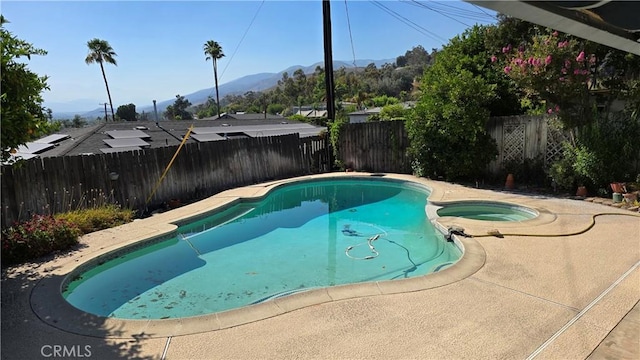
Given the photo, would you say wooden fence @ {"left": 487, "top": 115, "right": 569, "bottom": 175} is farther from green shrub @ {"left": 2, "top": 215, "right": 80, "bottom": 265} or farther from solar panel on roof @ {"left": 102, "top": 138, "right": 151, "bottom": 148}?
solar panel on roof @ {"left": 102, "top": 138, "right": 151, "bottom": 148}

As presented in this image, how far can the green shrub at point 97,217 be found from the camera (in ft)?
21.8

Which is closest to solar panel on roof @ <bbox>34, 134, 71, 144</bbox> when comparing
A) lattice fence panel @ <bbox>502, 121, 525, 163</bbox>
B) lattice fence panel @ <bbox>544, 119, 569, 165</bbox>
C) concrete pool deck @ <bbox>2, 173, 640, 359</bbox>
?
concrete pool deck @ <bbox>2, 173, 640, 359</bbox>

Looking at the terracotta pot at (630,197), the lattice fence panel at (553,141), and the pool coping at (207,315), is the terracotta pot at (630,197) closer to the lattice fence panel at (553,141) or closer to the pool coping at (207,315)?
the lattice fence panel at (553,141)

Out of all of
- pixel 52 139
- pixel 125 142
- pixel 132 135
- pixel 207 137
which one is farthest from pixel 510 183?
pixel 52 139

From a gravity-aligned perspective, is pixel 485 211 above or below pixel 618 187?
below

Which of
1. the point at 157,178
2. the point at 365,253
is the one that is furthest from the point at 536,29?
the point at 157,178

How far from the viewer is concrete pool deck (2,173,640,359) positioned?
2.96 meters

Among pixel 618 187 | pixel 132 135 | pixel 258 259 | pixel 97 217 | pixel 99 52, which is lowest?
pixel 258 259

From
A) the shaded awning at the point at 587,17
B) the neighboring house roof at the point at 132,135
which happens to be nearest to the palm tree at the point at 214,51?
the neighboring house roof at the point at 132,135

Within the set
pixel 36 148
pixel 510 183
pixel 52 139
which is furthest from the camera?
pixel 52 139

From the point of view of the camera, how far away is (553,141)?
29.1 feet

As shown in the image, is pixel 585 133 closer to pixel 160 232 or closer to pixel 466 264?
pixel 466 264

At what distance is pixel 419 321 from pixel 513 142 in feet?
26.1

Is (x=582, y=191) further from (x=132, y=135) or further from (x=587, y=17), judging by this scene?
(x=132, y=135)
